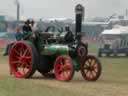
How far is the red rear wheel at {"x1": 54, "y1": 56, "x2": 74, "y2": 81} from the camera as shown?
12984 millimetres

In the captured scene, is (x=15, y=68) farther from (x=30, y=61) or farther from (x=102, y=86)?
(x=102, y=86)

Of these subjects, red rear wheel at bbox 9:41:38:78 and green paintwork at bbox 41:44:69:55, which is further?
red rear wheel at bbox 9:41:38:78

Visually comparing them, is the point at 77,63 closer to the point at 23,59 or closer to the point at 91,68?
the point at 91,68

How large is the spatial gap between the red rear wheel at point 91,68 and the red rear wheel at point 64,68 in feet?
2.11

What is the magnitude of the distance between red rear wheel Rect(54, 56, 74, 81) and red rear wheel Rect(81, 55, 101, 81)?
643mm

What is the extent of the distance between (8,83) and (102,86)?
2509mm

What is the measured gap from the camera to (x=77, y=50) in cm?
1338

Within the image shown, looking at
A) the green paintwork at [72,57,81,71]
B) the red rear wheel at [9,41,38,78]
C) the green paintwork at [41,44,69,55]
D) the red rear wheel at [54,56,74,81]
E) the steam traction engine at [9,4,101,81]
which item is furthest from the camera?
the red rear wheel at [9,41,38,78]

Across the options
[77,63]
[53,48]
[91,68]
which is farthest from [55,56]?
[91,68]

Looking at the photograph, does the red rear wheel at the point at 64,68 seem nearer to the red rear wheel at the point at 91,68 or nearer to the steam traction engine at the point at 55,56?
the steam traction engine at the point at 55,56

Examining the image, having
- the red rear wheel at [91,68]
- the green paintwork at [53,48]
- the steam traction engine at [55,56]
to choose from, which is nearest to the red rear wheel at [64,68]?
the steam traction engine at [55,56]

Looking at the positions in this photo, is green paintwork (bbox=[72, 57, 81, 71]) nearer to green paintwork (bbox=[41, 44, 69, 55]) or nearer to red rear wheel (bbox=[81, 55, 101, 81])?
red rear wheel (bbox=[81, 55, 101, 81])

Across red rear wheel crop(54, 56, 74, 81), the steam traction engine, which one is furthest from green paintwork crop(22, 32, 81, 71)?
red rear wheel crop(54, 56, 74, 81)

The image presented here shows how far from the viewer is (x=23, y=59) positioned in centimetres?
1435
